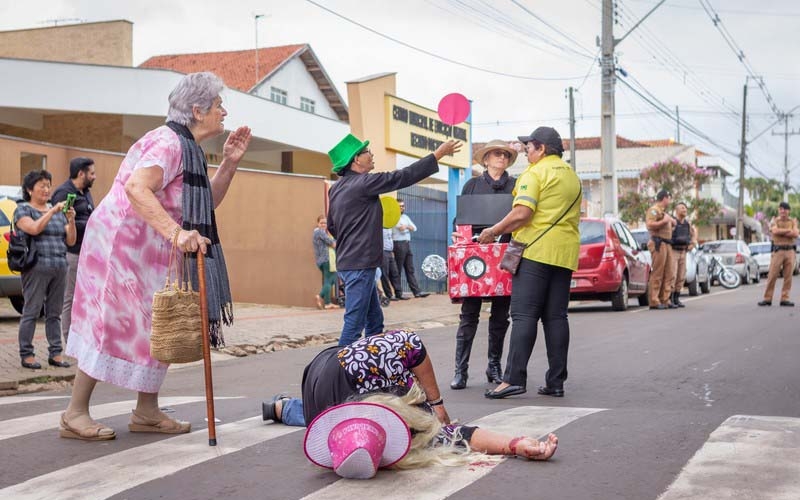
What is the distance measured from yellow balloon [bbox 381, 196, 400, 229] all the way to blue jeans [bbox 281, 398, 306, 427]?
239 centimetres

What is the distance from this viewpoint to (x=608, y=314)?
1708 centimetres

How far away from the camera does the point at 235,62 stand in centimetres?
4106

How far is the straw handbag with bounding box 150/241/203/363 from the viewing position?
5.11 meters

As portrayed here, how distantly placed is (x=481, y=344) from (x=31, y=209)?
5237mm

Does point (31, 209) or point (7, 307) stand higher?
point (31, 209)

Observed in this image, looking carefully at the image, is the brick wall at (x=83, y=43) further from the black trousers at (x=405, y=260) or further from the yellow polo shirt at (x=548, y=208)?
the yellow polo shirt at (x=548, y=208)

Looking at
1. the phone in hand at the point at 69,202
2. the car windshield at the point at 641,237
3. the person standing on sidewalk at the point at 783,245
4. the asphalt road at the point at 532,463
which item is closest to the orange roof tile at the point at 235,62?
the car windshield at the point at 641,237

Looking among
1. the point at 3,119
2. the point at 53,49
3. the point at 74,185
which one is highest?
the point at 53,49

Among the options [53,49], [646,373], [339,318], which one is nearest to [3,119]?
[53,49]

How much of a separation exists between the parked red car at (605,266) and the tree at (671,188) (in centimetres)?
3888

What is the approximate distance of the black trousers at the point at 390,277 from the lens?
20109 mm

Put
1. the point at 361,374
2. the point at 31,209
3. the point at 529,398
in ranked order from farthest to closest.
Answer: the point at 31,209
the point at 529,398
the point at 361,374

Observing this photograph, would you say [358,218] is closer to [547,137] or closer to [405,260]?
[547,137]

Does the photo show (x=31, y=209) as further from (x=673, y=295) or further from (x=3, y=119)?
(x=3, y=119)
